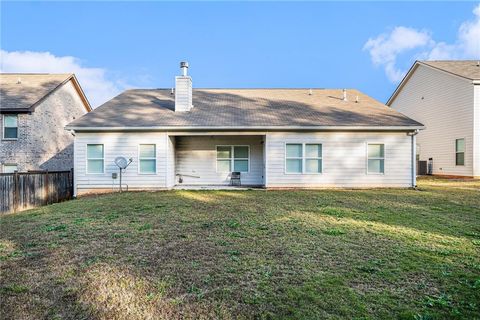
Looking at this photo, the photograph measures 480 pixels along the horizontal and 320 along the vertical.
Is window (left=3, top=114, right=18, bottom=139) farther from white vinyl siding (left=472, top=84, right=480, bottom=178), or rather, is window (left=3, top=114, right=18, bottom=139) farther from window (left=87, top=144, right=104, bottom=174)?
white vinyl siding (left=472, top=84, right=480, bottom=178)

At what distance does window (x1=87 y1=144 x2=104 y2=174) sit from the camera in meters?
13.2

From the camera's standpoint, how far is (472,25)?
728 inches

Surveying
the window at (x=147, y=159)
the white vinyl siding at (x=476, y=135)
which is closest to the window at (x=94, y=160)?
the window at (x=147, y=159)

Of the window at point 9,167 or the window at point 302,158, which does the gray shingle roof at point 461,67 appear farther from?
the window at point 9,167

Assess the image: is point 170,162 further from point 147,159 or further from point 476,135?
point 476,135

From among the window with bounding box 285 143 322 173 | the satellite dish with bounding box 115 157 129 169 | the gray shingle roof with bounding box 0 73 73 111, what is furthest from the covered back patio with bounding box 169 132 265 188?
the gray shingle roof with bounding box 0 73 73 111

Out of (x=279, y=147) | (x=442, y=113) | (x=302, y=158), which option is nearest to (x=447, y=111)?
(x=442, y=113)

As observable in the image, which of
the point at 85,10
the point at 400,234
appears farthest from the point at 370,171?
the point at 85,10

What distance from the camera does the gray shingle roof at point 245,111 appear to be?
42.9 feet

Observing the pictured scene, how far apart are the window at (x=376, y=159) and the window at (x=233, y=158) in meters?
5.55

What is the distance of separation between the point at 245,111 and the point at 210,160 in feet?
9.68

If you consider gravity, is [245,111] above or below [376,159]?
above

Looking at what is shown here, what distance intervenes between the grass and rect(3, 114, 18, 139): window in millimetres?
12222

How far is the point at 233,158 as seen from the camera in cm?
1478
